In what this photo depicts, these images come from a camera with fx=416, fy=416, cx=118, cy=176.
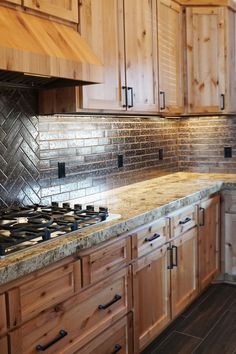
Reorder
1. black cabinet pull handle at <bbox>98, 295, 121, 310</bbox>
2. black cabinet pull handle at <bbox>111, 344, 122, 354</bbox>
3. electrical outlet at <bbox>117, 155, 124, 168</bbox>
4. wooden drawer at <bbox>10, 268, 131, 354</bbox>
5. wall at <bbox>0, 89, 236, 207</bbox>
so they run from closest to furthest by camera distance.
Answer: wooden drawer at <bbox>10, 268, 131, 354</bbox> < black cabinet pull handle at <bbox>98, 295, 121, 310</bbox> < black cabinet pull handle at <bbox>111, 344, 122, 354</bbox> < wall at <bbox>0, 89, 236, 207</bbox> < electrical outlet at <bbox>117, 155, 124, 168</bbox>

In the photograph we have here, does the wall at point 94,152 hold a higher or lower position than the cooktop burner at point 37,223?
higher

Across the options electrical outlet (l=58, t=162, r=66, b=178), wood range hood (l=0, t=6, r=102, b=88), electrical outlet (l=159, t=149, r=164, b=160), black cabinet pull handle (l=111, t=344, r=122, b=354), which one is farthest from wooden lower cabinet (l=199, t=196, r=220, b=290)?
wood range hood (l=0, t=6, r=102, b=88)

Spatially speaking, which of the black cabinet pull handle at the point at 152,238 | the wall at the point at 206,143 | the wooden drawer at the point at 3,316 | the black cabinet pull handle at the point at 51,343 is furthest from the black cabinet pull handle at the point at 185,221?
the wooden drawer at the point at 3,316

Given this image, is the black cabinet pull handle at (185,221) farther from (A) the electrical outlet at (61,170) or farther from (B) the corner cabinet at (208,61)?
(B) the corner cabinet at (208,61)

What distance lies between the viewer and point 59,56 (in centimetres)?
200

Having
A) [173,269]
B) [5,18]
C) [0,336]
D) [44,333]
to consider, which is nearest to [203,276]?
[173,269]

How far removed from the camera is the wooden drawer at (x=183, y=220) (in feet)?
9.16

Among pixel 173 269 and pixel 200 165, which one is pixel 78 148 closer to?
pixel 173 269

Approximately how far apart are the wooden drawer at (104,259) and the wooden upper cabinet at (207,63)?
6.57 ft

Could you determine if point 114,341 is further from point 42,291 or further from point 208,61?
point 208,61

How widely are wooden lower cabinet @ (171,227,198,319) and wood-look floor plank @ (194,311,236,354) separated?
0.26m

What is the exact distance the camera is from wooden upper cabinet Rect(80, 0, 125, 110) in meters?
2.50

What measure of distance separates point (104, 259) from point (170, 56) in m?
2.12

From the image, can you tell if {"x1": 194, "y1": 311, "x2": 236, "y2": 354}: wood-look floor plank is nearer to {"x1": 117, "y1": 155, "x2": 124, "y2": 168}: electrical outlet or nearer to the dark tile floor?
the dark tile floor
